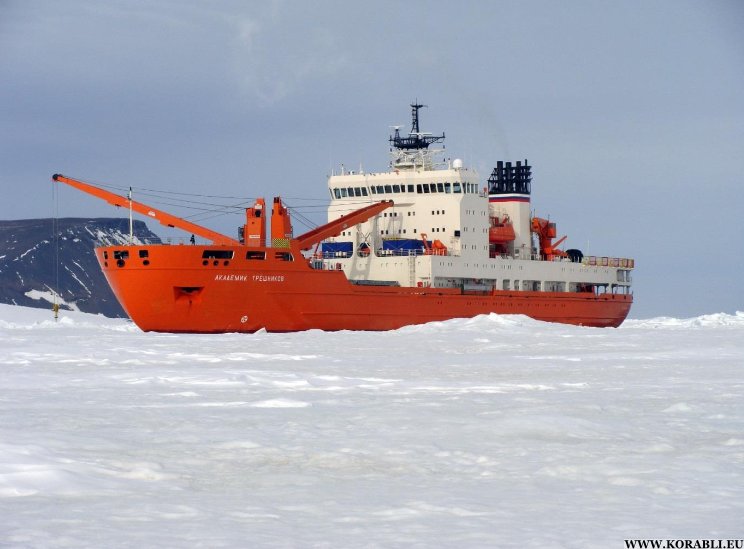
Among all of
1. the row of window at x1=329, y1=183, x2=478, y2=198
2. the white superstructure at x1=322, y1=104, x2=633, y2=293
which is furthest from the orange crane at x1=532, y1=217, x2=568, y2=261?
the row of window at x1=329, y1=183, x2=478, y2=198

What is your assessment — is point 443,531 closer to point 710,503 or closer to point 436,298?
point 710,503

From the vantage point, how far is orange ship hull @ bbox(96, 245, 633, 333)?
35.5m

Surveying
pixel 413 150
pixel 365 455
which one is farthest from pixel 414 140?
pixel 365 455

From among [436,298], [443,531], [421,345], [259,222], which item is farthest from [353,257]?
[443,531]

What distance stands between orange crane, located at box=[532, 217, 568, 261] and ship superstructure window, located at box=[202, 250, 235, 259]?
2039 centimetres

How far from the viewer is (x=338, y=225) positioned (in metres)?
41.4

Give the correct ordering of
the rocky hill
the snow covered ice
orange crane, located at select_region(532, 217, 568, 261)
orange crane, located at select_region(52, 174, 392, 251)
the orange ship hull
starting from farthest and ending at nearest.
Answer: the rocky hill < orange crane, located at select_region(532, 217, 568, 261) < orange crane, located at select_region(52, 174, 392, 251) < the orange ship hull < the snow covered ice

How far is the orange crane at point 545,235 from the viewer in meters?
51.2

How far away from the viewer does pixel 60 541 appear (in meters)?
6.96

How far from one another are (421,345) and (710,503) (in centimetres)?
2160

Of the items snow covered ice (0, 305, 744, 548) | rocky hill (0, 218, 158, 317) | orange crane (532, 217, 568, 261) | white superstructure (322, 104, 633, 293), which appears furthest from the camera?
rocky hill (0, 218, 158, 317)

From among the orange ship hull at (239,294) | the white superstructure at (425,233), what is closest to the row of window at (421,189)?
the white superstructure at (425,233)

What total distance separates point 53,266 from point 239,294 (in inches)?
2252

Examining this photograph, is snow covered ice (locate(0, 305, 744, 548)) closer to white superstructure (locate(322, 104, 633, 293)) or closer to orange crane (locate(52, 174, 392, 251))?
orange crane (locate(52, 174, 392, 251))
